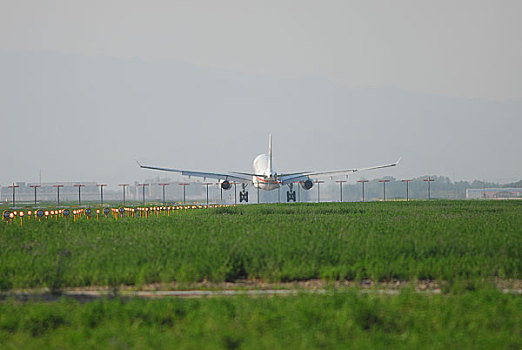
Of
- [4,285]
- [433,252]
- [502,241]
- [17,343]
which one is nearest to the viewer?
[17,343]

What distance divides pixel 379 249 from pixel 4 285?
10.9 metres

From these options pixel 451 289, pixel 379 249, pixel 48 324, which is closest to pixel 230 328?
pixel 48 324

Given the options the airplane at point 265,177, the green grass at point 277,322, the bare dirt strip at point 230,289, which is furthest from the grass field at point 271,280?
the airplane at point 265,177

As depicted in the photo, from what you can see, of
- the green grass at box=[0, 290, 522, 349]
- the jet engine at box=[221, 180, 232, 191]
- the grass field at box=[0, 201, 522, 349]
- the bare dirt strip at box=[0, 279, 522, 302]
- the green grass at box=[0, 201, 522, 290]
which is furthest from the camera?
the jet engine at box=[221, 180, 232, 191]

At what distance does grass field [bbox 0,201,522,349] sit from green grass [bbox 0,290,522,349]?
29 millimetres

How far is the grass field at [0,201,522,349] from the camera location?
1048cm

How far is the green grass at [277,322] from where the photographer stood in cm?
1012

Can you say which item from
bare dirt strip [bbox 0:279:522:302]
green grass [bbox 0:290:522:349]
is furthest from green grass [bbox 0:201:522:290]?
green grass [bbox 0:290:522:349]

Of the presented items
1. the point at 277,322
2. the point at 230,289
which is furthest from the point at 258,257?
the point at 277,322

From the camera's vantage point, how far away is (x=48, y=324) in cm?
1184

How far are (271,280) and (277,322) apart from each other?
4.84 metres

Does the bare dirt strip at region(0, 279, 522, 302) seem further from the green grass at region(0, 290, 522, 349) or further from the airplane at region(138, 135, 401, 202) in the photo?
the airplane at region(138, 135, 401, 202)

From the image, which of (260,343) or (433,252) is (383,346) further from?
(433,252)

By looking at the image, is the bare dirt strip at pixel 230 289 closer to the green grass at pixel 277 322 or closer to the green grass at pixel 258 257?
the green grass at pixel 258 257
